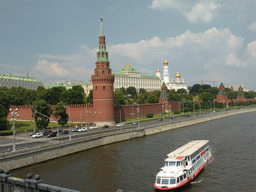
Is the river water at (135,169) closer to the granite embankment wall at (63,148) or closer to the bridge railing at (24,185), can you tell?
the granite embankment wall at (63,148)

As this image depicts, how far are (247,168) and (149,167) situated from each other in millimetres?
12044

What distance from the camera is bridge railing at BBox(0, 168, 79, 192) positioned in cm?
1281

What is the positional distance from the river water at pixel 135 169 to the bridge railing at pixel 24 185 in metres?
12.9

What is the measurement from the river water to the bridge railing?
12.9 m

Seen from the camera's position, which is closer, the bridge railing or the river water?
the bridge railing

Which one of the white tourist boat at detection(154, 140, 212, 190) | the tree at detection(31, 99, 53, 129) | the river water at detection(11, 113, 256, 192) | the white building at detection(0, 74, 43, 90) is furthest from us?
the white building at detection(0, 74, 43, 90)

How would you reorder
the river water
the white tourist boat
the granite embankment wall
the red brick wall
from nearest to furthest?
1. the white tourist boat
2. the river water
3. the granite embankment wall
4. the red brick wall

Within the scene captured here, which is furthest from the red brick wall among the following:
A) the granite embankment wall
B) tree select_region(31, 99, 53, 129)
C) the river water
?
the river water

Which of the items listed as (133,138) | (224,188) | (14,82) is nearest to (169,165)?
(224,188)

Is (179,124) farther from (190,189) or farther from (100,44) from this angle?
(190,189)

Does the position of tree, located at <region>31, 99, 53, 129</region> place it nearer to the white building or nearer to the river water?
the river water

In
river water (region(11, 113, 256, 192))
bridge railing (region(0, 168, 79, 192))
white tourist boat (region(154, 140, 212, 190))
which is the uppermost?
bridge railing (region(0, 168, 79, 192))

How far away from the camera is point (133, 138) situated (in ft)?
202

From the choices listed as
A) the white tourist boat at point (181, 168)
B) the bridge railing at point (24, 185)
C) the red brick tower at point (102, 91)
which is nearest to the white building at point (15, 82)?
the red brick tower at point (102, 91)
